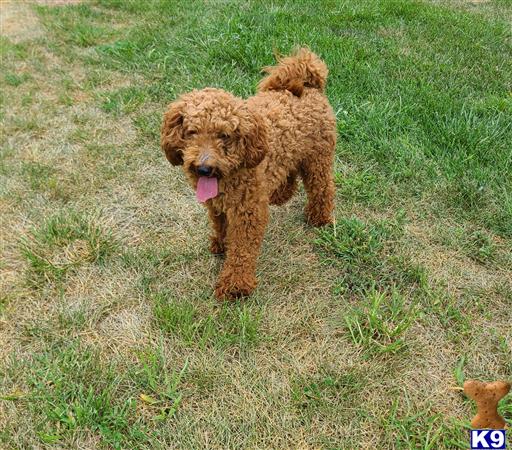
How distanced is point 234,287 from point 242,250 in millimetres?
226

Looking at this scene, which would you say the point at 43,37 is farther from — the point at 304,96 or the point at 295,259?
the point at 295,259

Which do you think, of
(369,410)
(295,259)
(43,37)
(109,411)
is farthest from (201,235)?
(43,37)

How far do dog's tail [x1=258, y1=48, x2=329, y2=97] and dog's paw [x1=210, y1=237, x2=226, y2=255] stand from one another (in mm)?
1053

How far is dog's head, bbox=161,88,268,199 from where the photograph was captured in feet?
7.15

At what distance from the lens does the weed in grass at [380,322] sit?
246cm

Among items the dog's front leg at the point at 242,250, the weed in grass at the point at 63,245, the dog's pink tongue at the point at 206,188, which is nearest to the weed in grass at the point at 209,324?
the dog's front leg at the point at 242,250

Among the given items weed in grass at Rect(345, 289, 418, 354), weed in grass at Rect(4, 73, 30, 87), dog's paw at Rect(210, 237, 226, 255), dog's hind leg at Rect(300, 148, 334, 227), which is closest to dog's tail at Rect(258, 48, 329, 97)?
dog's hind leg at Rect(300, 148, 334, 227)

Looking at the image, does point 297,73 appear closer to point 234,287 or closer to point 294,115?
point 294,115

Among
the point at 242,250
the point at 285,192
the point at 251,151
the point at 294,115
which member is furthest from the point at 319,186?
the point at 251,151

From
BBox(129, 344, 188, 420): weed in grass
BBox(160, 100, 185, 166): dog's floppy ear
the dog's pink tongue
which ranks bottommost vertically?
BBox(129, 344, 188, 420): weed in grass

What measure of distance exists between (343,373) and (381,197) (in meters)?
1.54

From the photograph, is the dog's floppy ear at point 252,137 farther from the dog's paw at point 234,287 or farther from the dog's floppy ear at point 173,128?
the dog's paw at point 234,287

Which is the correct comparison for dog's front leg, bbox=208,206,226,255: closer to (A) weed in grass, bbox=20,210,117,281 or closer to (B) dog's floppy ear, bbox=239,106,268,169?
(B) dog's floppy ear, bbox=239,106,268,169

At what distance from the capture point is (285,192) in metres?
3.34
